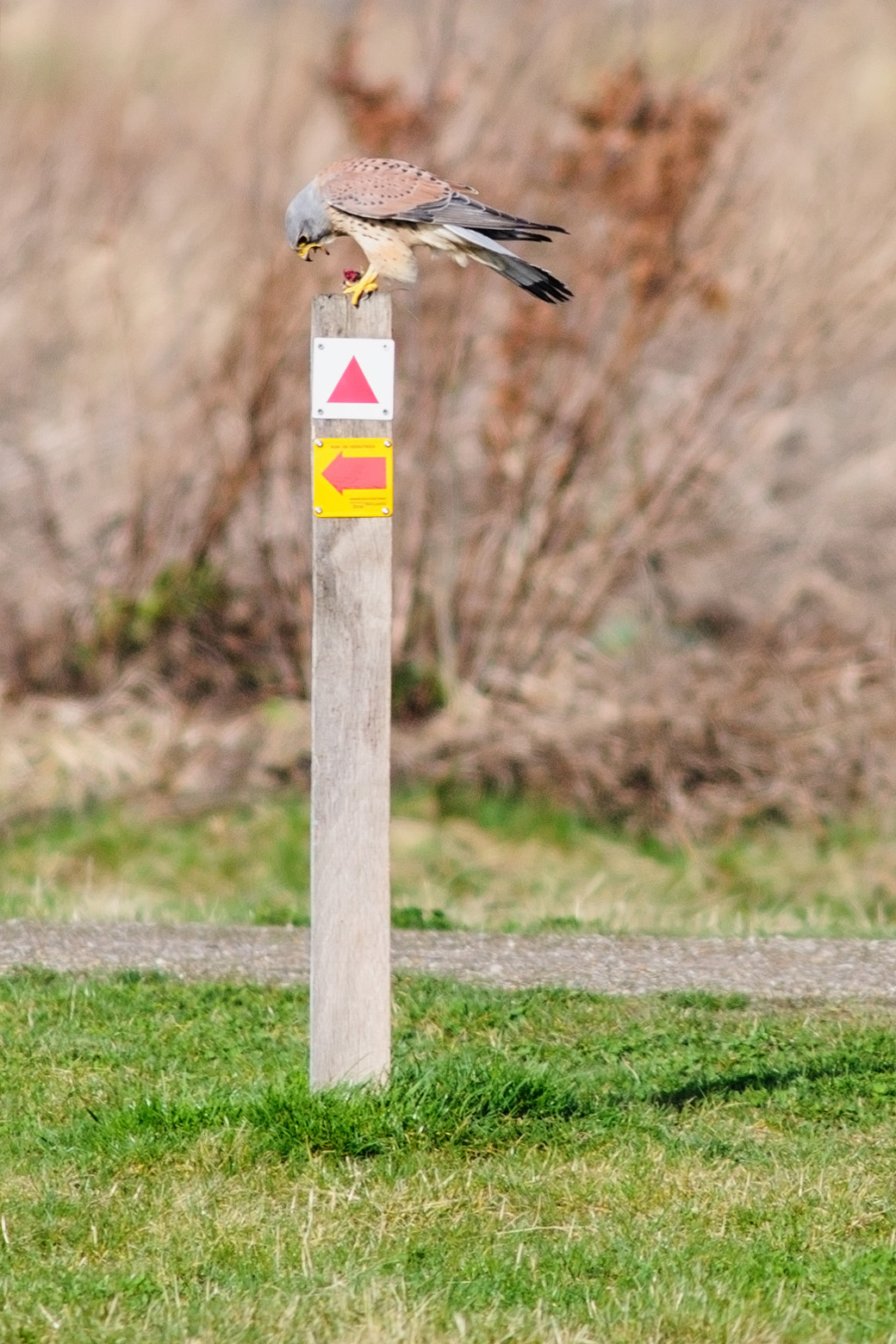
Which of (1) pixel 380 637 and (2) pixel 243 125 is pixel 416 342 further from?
(1) pixel 380 637

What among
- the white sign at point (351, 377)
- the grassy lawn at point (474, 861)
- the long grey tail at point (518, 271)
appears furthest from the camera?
the grassy lawn at point (474, 861)

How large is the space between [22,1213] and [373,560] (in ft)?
6.18

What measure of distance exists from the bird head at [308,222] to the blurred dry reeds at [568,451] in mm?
7063

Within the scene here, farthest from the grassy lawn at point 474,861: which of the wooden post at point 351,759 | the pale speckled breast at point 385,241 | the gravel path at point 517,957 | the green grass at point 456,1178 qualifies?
the pale speckled breast at point 385,241

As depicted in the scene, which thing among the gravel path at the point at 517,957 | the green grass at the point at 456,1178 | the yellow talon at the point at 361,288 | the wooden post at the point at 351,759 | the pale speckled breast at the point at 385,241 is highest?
the pale speckled breast at the point at 385,241

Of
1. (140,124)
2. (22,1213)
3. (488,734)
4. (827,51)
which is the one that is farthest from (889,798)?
(22,1213)

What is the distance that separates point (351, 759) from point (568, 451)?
8270 mm

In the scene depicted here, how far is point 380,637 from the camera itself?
215 inches

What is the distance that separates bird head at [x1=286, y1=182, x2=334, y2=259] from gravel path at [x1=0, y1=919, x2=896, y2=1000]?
2.68m

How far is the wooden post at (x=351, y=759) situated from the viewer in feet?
17.8

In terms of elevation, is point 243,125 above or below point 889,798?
above

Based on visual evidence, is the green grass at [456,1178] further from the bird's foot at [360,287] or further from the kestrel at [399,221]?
the kestrel at [399,221]

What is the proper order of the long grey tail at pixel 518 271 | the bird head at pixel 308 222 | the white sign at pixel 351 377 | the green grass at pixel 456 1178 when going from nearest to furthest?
the green grass at pixel 456 1178, the white sign at pixel 351 377, the long grey tail at pixel 518 271, the bird head at pixel 308 222

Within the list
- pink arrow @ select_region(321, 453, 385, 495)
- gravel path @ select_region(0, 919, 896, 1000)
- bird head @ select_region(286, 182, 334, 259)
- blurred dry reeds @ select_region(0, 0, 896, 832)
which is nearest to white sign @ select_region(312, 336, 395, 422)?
pink arrow @ select_region(321, 453, 385, 495)
